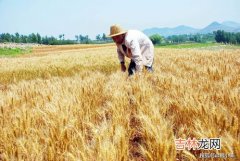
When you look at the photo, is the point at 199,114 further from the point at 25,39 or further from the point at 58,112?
the point at 25,39

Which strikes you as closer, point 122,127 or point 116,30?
point 122,127

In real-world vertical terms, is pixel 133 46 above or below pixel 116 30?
below

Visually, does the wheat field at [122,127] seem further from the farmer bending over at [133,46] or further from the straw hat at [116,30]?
A: the straw hat at [116,30]

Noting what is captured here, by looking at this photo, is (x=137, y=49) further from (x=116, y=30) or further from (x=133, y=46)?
(x=116, y=30)

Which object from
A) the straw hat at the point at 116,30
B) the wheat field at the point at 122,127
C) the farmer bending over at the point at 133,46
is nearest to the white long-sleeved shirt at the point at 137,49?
the farmer bending over at the point at 133,46

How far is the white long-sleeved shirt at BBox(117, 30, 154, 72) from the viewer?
5.68 metres

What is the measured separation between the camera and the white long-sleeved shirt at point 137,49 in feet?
18.6

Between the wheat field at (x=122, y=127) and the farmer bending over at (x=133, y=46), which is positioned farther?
the farmer bending over at (x=133, y=46)

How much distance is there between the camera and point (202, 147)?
2.13 metres

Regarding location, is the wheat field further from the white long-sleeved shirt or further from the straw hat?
the straw hat

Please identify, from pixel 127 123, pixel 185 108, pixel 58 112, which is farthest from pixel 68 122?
pixel 185 108

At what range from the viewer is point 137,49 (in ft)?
18.8

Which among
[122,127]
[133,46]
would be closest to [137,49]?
[133,46]

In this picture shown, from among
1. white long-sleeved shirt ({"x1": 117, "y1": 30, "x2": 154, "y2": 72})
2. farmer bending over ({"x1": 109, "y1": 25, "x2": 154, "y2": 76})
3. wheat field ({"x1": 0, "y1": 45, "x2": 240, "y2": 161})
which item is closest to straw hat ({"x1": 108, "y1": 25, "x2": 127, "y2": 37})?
farmer bending over ({"x1": 109, "y1": 25, "x2": 154, "y2": 76})
